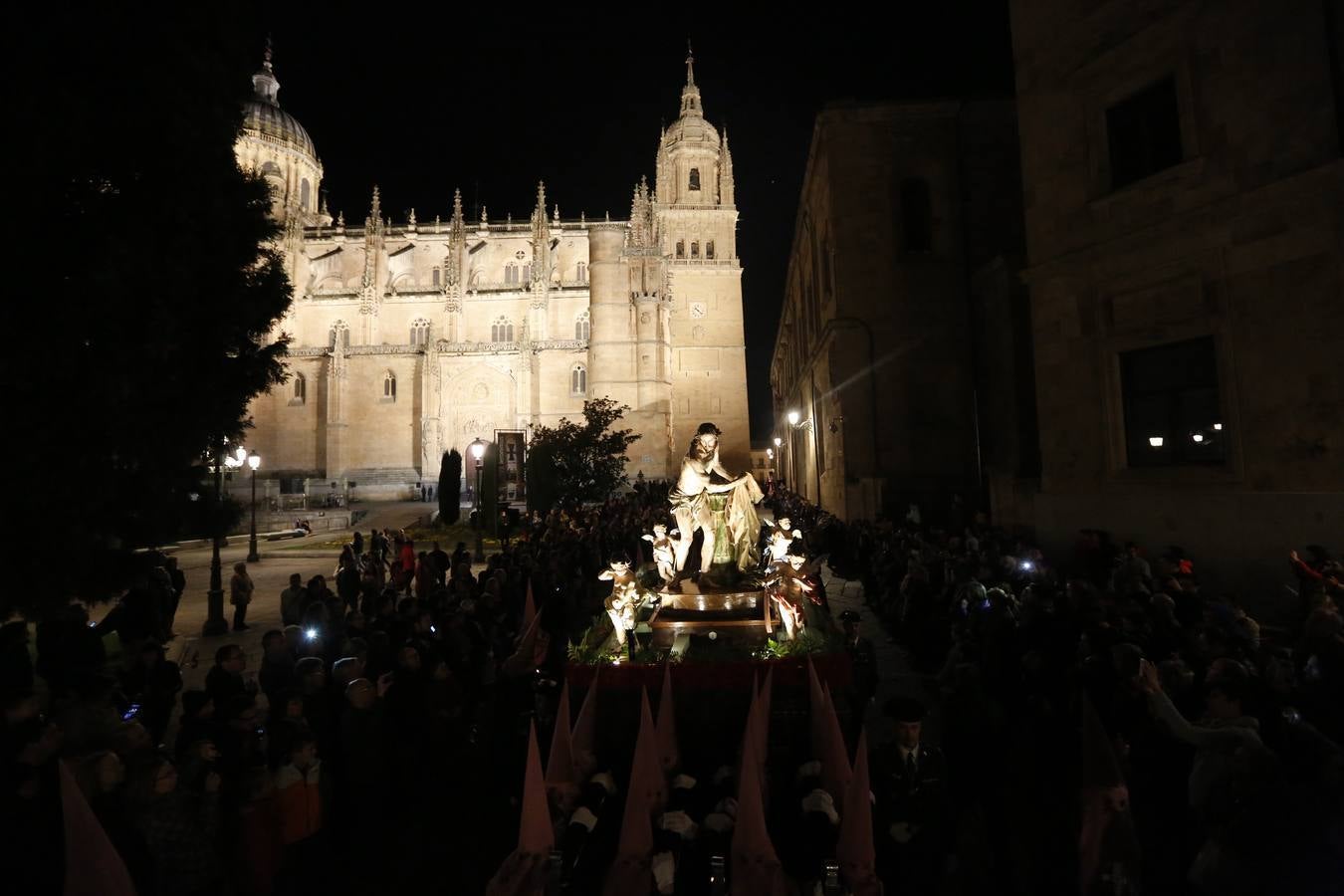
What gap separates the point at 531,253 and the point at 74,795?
52.0 m

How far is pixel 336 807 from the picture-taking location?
15.6 feet

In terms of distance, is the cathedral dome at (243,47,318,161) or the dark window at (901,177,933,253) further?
the cathedral dome at (243,47,318,161)

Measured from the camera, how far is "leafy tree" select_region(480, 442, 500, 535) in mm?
22172

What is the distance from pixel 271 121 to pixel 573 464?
47.8 meters

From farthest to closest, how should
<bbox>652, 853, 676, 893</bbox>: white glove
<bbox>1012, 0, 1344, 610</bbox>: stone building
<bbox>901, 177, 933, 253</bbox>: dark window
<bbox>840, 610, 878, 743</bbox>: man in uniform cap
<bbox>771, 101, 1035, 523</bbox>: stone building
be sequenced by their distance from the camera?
<bbox>901, 177, 933, 253</bbox>: dark window
<bbox>771, 101, 1035, 523</bbox>: stone building
<bbox>1012, 0, 1344, 610</bbox>: stone building
<bbox>840, 610, 878, 743</bbox>: man in uniform cap
<bbox>652, 853, 676, 893</bbox>: white glove

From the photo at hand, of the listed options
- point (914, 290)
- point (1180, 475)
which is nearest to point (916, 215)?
point (914, 290)

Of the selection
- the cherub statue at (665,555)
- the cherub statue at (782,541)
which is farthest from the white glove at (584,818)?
the cherub statue at (782,541)

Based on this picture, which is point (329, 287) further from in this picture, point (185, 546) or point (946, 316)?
point (946, 316)

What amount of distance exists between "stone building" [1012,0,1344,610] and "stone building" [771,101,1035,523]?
5118 mm

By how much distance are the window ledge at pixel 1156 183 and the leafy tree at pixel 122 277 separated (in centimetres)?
1193

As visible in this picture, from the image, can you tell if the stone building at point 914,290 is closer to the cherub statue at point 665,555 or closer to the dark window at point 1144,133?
the dark window at point 1144,133

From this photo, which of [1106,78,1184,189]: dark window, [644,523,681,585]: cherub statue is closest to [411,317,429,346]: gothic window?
[1106,78,1184,189]: dark window

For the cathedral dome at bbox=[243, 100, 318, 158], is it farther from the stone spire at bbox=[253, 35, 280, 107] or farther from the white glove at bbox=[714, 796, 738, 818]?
the white glove at bbox=[714, 796, 738, 818]

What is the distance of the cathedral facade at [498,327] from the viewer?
45.8 m
